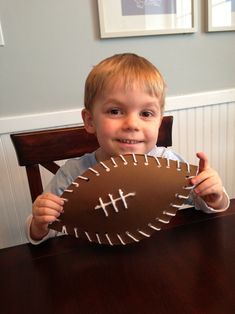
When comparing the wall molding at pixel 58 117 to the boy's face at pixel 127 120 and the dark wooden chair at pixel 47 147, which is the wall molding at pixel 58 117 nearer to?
the dark wooden chair at pixel 47 147

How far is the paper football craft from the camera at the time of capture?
42cm

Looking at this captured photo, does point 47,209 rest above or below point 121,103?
below

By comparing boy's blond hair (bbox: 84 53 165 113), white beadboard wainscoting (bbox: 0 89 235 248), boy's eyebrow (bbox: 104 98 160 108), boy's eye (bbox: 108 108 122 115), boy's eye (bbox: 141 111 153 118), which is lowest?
white beadboard wainscoting (bbox: 0 89 235 248)

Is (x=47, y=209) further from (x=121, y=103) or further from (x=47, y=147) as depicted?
(x=47, y=147)

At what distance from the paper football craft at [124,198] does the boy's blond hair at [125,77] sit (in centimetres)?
19

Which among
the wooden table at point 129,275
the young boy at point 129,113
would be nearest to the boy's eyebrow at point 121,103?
the young boy at point 129,113

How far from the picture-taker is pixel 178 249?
47cm

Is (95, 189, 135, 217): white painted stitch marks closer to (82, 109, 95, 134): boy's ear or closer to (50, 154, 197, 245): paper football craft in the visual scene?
(50, 154, 197, 245): paper football craft

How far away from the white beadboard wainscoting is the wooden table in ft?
2.08

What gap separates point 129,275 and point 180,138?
0.94 metres

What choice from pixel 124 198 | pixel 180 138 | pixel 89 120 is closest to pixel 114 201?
pixel 124 198

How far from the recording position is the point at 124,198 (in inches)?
16.5

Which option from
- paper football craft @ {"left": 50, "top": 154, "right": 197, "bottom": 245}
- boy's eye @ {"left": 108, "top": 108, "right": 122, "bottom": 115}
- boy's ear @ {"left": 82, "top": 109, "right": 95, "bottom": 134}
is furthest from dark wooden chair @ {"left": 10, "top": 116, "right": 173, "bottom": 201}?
paper football craft @ {"left": 50, "top": 154, "right": 197, "bottom": 245}

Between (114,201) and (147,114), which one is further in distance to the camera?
(147,114)
